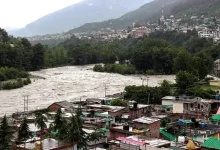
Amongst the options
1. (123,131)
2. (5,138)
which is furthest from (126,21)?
(5,138)

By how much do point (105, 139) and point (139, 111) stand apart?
6.35 m

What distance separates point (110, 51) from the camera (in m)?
62.9

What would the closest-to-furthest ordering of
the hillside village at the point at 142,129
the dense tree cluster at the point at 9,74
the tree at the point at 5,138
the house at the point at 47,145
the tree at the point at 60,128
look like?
the tree at the point at 5,138
the hillside village at the point at 142,129
the house at the point at 47,145
the tree at the point at 60,128
the dense tree cluster at the point at 9,74

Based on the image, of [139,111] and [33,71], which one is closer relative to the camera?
[139,111]

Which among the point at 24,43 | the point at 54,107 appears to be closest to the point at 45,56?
the point at 24,43

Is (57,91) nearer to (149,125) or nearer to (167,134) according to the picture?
(149,125)

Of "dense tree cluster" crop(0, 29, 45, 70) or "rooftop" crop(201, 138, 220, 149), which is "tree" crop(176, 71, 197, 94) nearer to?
"rooftop" crop(201, 138, 220, 149)

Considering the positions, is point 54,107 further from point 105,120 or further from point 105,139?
point 105,139

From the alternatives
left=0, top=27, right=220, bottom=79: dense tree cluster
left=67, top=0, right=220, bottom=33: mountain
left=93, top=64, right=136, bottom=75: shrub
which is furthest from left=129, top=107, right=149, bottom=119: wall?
left=67, top=0, right=220, bottom=33: mountain

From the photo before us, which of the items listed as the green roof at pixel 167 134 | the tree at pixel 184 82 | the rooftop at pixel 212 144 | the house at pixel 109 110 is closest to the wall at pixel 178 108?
the house at pixel 109 110

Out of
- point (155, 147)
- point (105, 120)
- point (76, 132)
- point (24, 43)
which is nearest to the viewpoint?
point (155, 147)

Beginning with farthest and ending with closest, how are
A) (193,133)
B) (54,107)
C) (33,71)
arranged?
(33,71) < (54,107) < (193,133)

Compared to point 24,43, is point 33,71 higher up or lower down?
lower down

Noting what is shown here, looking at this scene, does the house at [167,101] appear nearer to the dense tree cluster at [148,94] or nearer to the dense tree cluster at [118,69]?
the dense tree cluster at [148,94]
